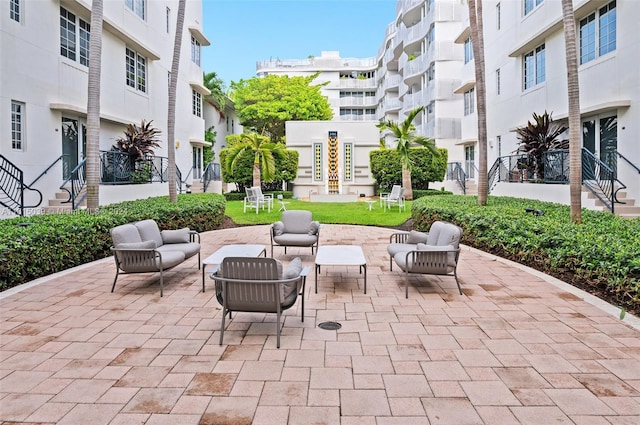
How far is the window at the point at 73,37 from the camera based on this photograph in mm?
14234

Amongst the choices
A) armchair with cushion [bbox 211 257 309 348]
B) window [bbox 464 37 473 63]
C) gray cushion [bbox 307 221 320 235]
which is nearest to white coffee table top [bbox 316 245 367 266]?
gray cushion [bbox 307 221 320 235]

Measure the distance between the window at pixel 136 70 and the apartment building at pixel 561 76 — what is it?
1573 cm

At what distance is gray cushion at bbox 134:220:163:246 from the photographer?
7566mm

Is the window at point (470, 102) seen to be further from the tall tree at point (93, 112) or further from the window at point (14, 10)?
the window at point (14, 10)

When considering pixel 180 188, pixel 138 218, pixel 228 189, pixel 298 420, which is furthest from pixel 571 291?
pixel 228 189

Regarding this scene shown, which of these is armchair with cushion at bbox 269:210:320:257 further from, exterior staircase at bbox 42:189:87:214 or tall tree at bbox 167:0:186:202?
exterior staircase at bbox 42:189:87:214

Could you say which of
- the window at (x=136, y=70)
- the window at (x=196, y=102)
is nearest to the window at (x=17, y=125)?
the window at (x=136, y=70)

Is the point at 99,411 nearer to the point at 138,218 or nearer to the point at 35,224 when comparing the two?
the point at 35,224

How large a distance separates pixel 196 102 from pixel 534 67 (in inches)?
716

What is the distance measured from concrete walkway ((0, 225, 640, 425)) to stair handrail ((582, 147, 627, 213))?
21.2 ft

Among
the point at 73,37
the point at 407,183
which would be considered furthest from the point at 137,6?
the point at 407,183

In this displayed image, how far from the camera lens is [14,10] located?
39.4ft

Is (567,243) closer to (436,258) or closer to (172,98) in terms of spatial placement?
(436,258)

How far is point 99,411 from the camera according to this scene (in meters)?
3.24
